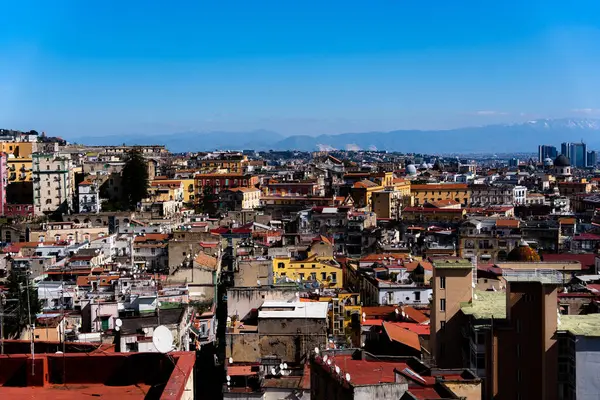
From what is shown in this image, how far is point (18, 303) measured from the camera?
22.1 metres

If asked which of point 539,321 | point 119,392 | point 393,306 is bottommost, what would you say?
point 393,306

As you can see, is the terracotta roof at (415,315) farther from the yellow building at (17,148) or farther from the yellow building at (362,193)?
the yellow building at (17,148)

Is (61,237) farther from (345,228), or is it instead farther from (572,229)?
(572,229)

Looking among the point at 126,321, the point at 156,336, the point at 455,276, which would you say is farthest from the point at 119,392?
the point at 126,321

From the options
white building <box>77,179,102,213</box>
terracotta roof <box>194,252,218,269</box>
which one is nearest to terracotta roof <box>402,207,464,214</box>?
white building <box>77,179,102,213</box>

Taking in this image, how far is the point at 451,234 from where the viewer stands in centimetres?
4622

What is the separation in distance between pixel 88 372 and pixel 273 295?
15788mm

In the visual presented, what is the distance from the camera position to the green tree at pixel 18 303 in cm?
2066

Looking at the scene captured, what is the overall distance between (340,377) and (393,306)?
1816 cm

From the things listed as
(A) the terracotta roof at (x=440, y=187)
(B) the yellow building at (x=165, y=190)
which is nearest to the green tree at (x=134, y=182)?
(B) the yellow building at (x=165, y=190)

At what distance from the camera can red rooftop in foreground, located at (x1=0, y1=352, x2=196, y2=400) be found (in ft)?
23.7

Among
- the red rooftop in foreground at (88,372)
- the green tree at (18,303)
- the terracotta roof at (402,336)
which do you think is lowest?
the terracotta roof at (402,336)

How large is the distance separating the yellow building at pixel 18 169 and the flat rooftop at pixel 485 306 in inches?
1880

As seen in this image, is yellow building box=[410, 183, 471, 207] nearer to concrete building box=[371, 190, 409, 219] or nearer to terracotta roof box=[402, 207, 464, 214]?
concrete building box=[371, 190, 409, 219]
